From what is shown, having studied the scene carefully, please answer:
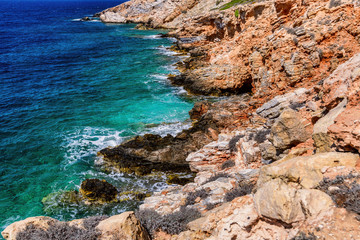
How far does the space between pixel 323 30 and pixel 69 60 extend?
142ft

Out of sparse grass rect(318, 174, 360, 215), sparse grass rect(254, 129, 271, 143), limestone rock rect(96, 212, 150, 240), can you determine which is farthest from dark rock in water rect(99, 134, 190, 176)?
sparse grass rect(318, 174, 360, 215)

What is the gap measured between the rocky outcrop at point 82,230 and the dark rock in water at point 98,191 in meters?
7.38

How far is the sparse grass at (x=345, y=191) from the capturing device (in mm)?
5237

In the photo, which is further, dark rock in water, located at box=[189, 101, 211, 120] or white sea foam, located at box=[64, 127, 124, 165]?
dark rock in water, located at box=[189, 101, 211, 120]

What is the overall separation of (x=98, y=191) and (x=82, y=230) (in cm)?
830

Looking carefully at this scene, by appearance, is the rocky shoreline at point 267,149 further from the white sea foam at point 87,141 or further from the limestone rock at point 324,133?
the white sea foam at point 87,141

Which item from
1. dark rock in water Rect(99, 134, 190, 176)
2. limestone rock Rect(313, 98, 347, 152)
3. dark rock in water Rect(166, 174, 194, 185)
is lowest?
dark rock in water Rect(166, 174, 194, 185)

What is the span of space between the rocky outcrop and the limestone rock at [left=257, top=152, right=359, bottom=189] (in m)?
4.43

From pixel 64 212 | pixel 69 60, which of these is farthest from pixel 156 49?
pixel 64 212

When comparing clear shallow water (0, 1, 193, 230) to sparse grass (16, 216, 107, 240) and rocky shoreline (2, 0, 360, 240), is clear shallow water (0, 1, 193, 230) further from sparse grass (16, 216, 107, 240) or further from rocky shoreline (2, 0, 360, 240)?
sparse grass (16, 216, 107, 240)

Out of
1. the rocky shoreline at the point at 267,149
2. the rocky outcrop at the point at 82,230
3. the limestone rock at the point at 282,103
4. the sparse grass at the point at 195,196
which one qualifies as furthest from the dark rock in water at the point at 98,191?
the limestone rock at the point at 282,103

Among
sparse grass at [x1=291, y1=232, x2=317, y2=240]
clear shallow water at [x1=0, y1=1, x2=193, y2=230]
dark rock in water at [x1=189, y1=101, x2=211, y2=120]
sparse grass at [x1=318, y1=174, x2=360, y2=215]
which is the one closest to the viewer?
sparse grass at [x1=291, y1=232, x2=317, y2=240]

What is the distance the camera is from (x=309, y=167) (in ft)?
21.8

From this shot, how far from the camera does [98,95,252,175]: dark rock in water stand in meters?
17.8
